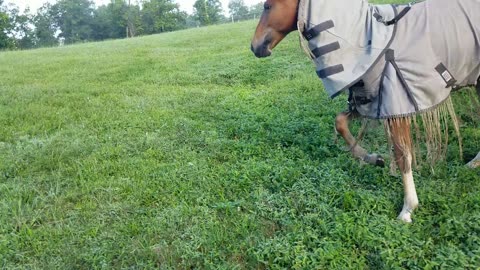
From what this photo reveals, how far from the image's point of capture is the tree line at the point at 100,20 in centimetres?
5381

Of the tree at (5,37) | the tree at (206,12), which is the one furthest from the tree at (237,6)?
the tree at (5,37)

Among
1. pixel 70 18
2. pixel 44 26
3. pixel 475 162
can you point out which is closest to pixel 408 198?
pixel 475 162

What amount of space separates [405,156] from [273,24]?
1.42 m

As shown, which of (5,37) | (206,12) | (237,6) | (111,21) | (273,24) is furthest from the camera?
(237,6)

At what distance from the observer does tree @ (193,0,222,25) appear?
182 ft

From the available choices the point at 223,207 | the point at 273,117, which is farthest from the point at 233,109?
the point at 223,207

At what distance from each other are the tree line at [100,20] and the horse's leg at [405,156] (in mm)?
51762

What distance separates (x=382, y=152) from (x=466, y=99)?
5.26 feet

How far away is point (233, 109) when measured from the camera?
575 centimetres

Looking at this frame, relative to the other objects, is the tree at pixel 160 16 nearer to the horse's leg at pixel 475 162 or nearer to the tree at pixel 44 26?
the tree at pixel 44 26

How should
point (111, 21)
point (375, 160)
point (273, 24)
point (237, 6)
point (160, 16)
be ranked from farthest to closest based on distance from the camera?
point (237, 6) < point (111, 21) < point (160, 16) < point (375, 160) < point (273, 24)

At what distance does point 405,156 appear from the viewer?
114 inches

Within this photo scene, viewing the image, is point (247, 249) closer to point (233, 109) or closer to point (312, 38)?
point (312, 38)

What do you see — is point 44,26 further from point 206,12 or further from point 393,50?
point 393,50
